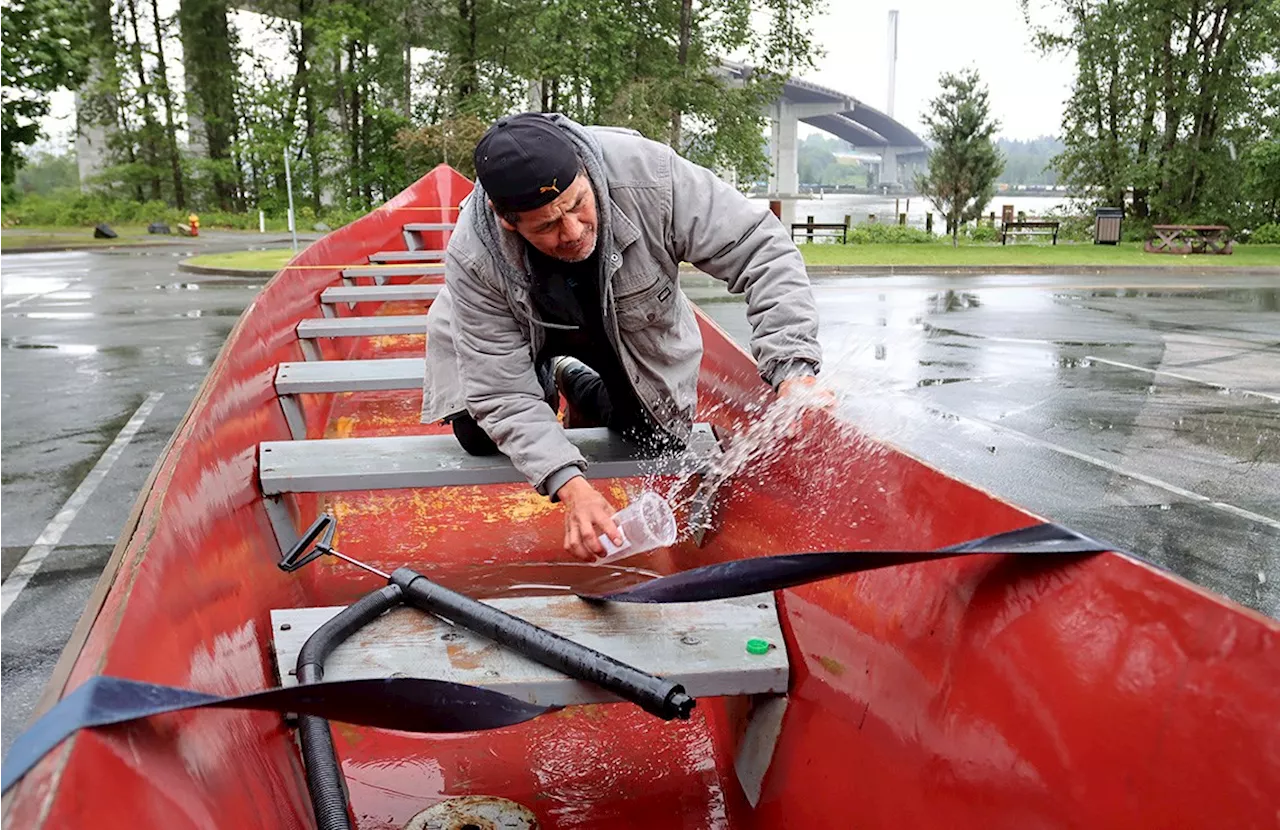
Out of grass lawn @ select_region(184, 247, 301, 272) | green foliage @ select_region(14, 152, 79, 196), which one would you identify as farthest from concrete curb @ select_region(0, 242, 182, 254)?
green foliage @ select_region(14, 152, 79, 196)

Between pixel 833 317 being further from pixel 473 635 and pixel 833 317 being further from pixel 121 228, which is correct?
pixel 121 228

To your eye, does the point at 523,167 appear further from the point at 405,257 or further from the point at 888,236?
the point at 888,236

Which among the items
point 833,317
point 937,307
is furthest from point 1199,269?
point 833,317

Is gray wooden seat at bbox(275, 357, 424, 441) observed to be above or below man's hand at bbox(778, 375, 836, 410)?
below

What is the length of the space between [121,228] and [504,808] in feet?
119

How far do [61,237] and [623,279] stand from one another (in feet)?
105

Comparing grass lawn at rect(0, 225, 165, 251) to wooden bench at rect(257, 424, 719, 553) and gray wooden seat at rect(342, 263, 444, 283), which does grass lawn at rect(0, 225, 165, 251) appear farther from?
wooden bench at rect(257, 424, 719, 553)

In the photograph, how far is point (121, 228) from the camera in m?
33.7

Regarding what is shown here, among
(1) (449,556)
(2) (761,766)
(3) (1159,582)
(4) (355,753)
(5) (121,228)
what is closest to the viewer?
(3) (1159,582)

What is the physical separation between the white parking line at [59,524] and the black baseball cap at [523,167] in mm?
3072

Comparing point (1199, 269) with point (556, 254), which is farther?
point (1199, 269)

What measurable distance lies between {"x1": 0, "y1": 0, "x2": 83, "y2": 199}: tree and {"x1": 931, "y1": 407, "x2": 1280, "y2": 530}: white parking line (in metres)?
13.6

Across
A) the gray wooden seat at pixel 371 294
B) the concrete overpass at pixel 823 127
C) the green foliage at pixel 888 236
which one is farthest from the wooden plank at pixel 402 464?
the concrete overpass at pixel 823 127

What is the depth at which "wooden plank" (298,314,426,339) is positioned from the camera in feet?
16.2
